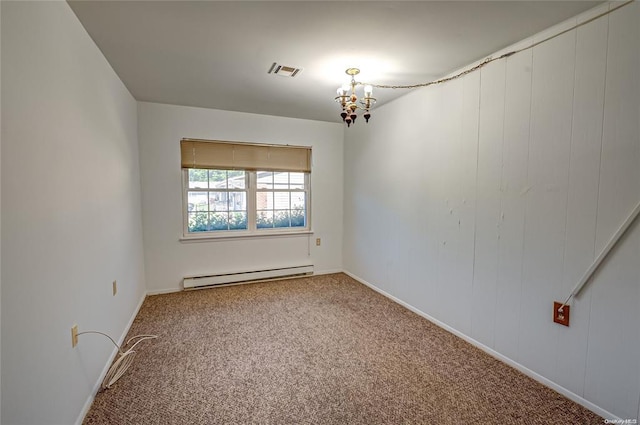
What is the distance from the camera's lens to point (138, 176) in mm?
3451

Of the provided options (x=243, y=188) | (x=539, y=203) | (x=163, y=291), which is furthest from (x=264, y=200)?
(x=539, y=203)

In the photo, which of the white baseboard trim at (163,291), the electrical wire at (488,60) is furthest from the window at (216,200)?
the electrical wire at (488,60)

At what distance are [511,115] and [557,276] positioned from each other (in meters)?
1.18

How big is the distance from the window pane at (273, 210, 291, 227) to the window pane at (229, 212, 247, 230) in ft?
1.45

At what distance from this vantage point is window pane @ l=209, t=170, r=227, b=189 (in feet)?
12.9

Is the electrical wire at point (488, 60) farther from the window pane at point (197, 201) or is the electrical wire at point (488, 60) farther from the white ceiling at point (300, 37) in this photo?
the window pane at point (197, 201)

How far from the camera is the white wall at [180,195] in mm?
3596

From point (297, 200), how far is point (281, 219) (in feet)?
1.26

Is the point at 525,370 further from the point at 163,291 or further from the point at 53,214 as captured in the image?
the point at 163,291

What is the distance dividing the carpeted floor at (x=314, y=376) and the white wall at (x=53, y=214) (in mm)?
418

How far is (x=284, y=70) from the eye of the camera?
103 inches

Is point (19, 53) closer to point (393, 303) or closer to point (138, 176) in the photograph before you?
point (138, 176)

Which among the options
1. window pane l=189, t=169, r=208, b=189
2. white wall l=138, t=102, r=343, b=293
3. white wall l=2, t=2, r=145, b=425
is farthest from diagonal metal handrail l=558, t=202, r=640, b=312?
window pane l=189, t=169, r=208, b=189

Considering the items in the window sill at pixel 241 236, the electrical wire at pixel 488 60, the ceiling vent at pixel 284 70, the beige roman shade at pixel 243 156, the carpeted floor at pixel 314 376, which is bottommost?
the carpeted floor at pixel 314 376
